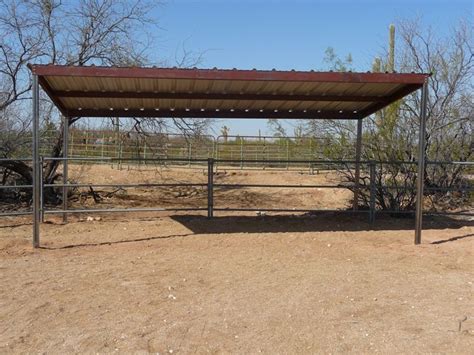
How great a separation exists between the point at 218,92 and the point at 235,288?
4.51 metres

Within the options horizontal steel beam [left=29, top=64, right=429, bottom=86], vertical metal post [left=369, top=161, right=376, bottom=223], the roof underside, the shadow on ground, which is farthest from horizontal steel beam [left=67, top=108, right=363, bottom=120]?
horizontal steel beam [left=29, top=64, right=429, bottom=86]

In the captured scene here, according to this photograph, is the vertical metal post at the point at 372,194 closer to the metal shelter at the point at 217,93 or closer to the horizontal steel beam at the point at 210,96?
the metal shelter at the point at 217,93

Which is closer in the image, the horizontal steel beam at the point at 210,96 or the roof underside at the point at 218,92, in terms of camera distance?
the roof underside at the point at 218,92

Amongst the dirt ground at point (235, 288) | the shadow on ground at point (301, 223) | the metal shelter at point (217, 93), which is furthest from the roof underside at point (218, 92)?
the dirt ground at point (235, 288)

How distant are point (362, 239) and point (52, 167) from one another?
748cm

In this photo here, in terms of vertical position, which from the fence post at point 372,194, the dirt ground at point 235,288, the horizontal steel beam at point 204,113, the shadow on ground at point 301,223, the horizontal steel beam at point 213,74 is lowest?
the dirt ground at point 235,288

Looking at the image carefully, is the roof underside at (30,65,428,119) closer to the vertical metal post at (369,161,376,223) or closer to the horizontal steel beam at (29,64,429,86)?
the horizontal steel beam at (29,64,429,86)

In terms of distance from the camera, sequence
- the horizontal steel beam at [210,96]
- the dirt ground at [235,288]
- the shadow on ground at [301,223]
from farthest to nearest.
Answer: the shadow on ground at [301,223] < the horizontal steel beam at [210,96] < the dirt ground at [235,288]

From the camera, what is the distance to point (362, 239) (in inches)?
346

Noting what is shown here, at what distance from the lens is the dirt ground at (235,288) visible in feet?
14.1

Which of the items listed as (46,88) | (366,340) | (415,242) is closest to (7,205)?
(46,88)

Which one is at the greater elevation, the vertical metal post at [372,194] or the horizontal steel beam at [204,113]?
the horizontal steel beam at [204,113]

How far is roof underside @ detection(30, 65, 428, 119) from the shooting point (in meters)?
7.56

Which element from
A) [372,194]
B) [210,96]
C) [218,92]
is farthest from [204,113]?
[372,194]
